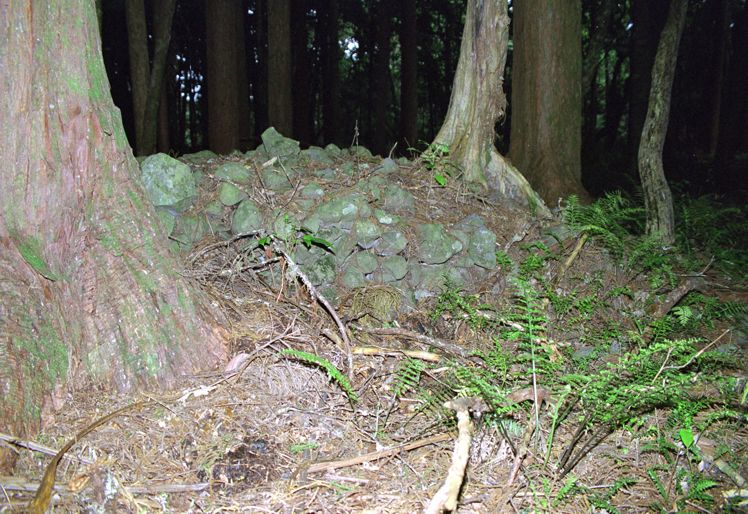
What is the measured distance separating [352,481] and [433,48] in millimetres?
24083

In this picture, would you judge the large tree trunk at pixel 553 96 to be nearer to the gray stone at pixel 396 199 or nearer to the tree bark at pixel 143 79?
the gray stone at pixel 396 199

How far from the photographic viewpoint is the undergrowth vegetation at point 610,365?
8.71ft

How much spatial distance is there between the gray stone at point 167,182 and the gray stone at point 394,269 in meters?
1.63

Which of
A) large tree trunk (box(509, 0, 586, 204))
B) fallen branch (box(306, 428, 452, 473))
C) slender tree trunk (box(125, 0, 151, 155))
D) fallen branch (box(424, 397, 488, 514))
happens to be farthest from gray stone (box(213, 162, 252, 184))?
slender tree trunk (box(125, 0, 151, 155))

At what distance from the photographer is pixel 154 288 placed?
3068 millimetres

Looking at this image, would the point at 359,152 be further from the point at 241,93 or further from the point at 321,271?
the point at 241,93

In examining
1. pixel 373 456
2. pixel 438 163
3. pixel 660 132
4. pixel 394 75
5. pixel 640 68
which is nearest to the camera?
pixel 373 456

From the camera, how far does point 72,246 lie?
115 inches

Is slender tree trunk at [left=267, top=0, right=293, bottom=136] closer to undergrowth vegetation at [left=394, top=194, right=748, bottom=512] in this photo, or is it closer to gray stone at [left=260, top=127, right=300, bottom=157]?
gray stone at [left=260, top=127, right=300, bottom=157]

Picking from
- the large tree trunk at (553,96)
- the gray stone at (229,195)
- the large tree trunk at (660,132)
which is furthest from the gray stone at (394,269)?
the large tree trunk at (660,132)

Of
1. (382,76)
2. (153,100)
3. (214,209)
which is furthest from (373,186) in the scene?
(382,76)

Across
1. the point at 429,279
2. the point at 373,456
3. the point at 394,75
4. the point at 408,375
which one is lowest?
the point at 373,456

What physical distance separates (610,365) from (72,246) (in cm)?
288

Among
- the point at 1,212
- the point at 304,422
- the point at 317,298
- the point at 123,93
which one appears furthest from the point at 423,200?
the point at 123,93
